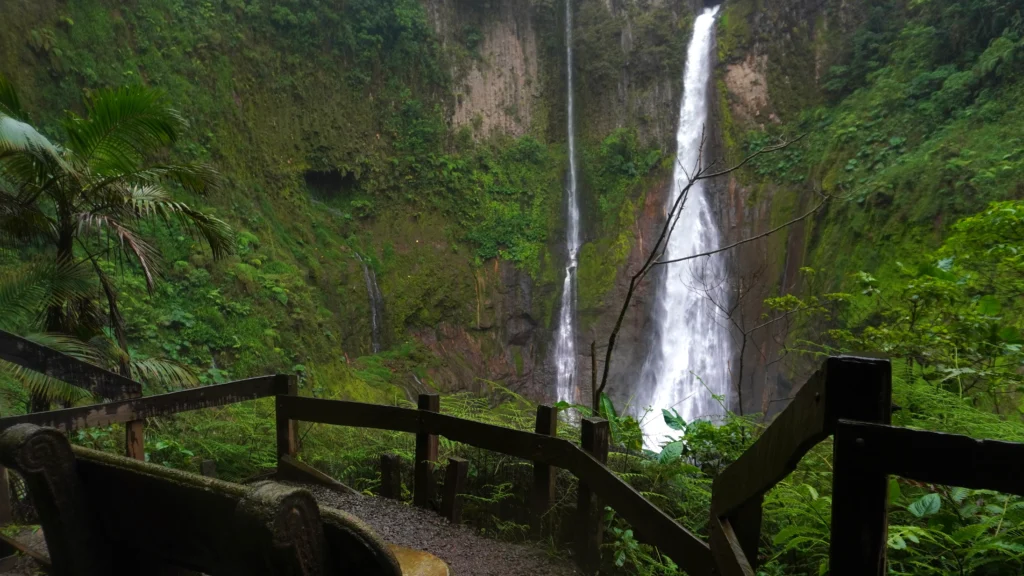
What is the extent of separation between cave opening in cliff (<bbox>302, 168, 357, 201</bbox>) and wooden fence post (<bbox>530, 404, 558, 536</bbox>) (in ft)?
49.8

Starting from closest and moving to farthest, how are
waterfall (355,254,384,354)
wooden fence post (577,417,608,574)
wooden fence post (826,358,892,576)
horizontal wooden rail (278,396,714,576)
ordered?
wooden fence post (826,358,892,576)
horizontal wooden rail (278,396,714,576)
wooden fence post (577,417,608,574)
waterfall (355,254,384,354)

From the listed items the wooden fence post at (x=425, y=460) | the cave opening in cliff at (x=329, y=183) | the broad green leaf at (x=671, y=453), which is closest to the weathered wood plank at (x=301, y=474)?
the wooden fence post at (x=425, y=460)

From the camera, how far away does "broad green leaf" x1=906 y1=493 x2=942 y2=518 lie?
232 centimetres

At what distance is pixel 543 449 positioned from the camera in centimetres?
337

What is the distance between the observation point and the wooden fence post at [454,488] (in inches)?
155

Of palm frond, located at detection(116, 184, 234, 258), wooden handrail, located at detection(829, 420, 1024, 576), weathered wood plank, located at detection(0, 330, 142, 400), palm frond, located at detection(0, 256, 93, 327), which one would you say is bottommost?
weathered wood plank, located at detection(0, 330, 142, 400)

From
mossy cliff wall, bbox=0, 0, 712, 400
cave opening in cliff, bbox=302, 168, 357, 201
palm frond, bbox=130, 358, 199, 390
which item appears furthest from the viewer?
cave opening in cliff, bbox=302, 168, 357, 201

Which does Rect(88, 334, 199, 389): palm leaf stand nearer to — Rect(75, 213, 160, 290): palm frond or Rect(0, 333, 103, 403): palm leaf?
Rect(0, 333, 103, 403): palm leaf

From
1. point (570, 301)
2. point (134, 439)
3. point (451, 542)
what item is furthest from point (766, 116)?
point (134, 439)

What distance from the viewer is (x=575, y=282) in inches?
770

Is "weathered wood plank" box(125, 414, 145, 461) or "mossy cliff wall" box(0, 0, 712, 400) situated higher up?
"mossy cliff wall" box(0, 0, 712, 400)

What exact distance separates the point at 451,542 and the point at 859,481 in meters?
3.03

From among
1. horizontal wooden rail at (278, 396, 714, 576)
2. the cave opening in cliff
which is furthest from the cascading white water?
horizontal wooden rail at (278, 396, 714, 576)

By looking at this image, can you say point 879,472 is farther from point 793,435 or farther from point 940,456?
point 793,435
